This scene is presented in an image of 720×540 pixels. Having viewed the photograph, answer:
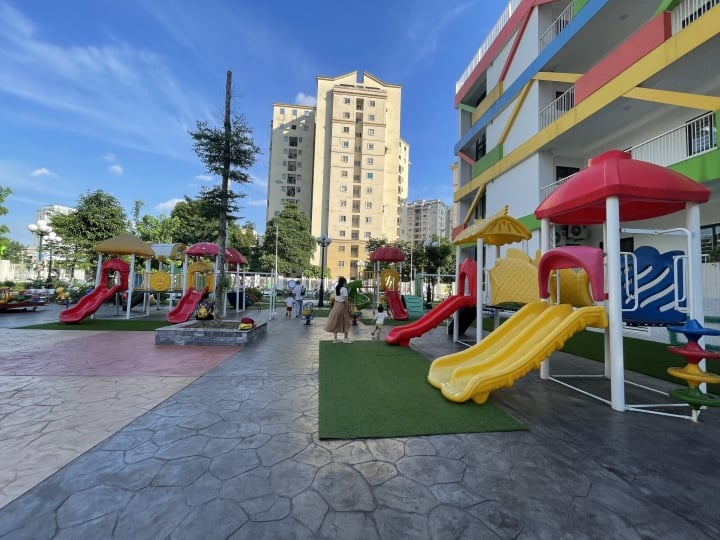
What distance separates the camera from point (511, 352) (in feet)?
15.3

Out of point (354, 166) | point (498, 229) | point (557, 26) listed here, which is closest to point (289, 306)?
point (498, 229)

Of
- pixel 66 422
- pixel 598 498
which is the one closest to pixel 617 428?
pixel 598 498

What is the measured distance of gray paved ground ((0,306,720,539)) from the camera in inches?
79.7

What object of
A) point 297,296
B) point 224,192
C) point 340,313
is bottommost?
point 340,313

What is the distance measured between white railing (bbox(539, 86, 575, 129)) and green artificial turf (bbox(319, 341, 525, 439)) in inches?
524

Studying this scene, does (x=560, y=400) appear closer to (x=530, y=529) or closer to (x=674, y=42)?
(x=530, y=529)

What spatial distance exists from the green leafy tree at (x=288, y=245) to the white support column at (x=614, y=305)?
37739 mm

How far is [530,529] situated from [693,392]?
116 inches

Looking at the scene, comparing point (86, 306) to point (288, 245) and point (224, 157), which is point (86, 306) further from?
A: point (288, 245)

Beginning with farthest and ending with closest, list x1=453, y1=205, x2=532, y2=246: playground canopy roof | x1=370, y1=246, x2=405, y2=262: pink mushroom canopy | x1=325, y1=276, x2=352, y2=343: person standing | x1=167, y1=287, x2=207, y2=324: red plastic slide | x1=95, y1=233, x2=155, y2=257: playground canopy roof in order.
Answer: x1=370, y1=246, x2=405, y2=262: pink mushroom canopy → x1=95, y1=233, x2=155, y2=257: playground canopy roof → x1=167, y1=287, x2=207, y2=324: red plastic slide → x1=325, y1=276, x2=352, y2=343: person standing → x1=453, y1=205, x2=532, y2=246: playground canopy roof

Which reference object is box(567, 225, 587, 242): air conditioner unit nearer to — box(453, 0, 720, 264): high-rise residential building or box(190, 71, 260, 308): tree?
box(453, 0, 720, 264): high-rise residential building

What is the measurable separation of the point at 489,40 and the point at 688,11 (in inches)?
500

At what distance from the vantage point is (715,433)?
11.5 ft

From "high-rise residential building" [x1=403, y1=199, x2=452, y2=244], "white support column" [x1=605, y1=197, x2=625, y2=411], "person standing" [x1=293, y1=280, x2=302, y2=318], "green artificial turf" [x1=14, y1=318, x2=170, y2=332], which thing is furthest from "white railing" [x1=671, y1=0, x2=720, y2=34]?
"high-rise residential building" [x1=403, y1=199, x2=452, y2=244]
